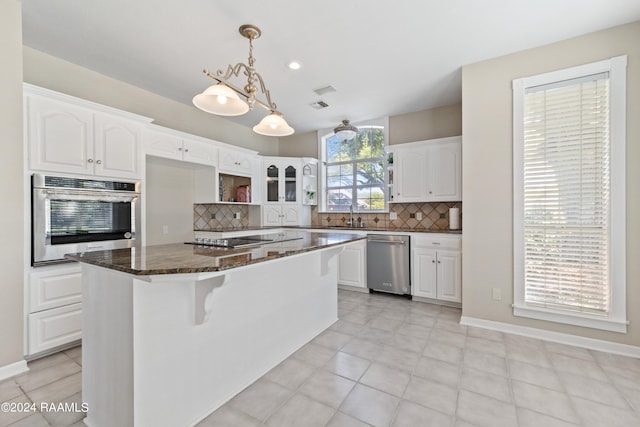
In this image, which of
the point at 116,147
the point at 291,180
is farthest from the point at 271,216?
the point at 116,147

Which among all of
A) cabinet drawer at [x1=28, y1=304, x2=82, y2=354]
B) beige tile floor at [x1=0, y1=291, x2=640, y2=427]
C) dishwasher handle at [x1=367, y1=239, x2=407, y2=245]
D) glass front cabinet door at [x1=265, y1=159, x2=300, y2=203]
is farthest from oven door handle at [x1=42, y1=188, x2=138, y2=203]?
dishwasher handle at [x1=367, y1=239, x2=407, y2=245]

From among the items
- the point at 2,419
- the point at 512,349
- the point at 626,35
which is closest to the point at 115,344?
the point at 2,419

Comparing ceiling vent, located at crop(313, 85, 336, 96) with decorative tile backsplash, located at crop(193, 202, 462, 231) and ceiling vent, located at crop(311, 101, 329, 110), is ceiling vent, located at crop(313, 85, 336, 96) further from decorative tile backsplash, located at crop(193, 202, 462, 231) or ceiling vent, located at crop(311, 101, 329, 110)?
decorative tile backsplash, located at crop(193, 202, 462, 231)

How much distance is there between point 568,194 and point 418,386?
2124mm

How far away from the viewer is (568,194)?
246 cm

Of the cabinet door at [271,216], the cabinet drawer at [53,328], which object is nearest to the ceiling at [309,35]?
the cabinet door at [271,216]

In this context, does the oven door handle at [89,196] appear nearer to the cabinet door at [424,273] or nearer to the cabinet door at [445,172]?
the cabinet door at [424,273]

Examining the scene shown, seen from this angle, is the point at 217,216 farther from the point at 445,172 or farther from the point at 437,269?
the point at 445,172

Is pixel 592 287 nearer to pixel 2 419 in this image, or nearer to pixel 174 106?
pixel 2 419

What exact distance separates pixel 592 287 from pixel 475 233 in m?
0.98

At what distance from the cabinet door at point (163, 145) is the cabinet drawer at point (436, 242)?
3214mm

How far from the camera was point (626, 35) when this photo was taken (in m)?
2.28

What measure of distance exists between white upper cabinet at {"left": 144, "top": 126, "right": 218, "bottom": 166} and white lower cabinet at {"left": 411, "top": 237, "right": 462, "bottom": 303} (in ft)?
10.1

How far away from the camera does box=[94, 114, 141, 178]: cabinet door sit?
2582mm
